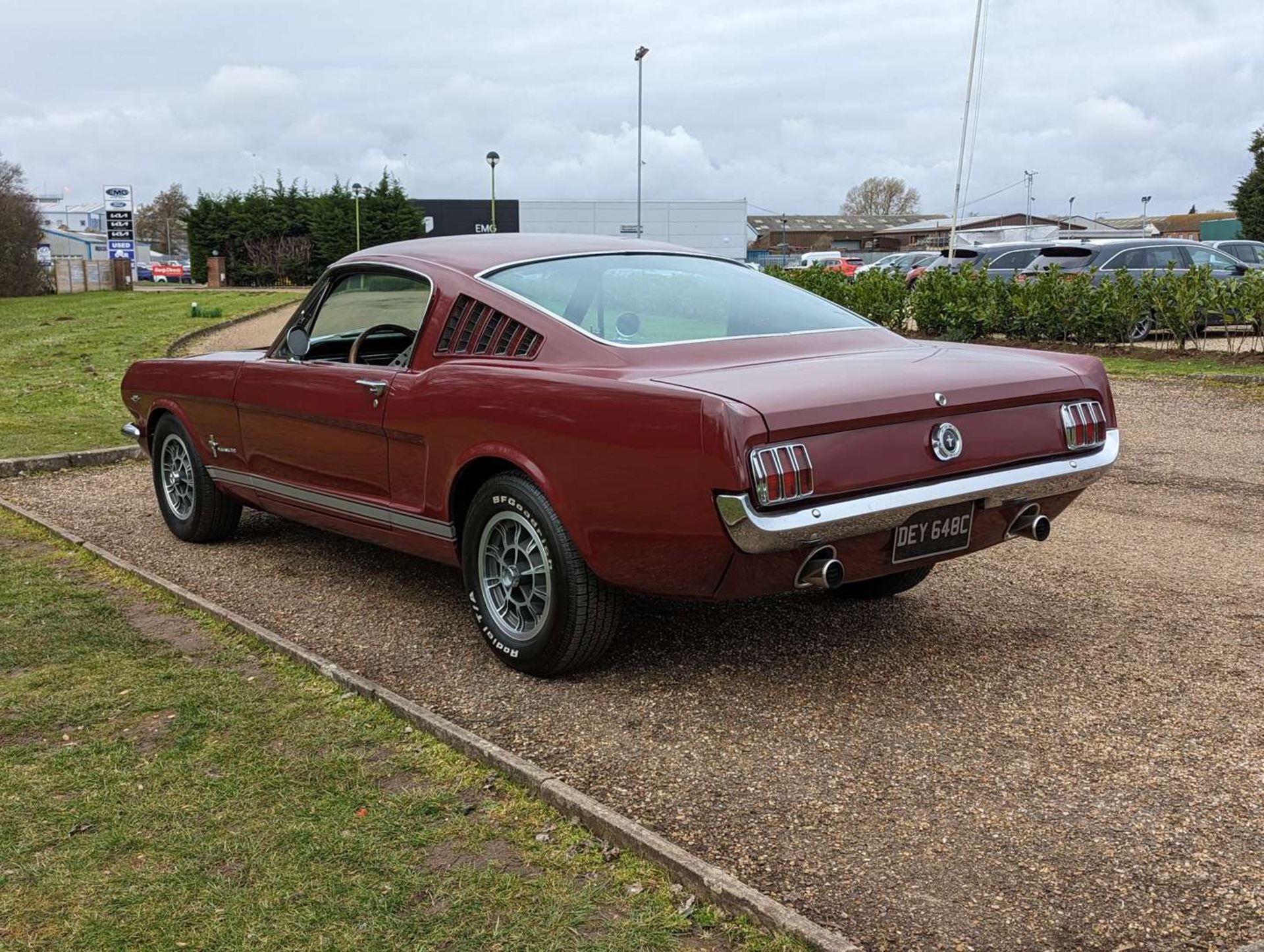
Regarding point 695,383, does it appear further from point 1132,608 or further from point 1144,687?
point 1132,608

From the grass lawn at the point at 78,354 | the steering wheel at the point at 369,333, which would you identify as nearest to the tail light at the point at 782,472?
the steering wheel at the point at 369,333

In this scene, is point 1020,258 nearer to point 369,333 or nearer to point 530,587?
point 369,333

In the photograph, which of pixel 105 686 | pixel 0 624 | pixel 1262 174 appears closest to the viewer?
pixel 105 686

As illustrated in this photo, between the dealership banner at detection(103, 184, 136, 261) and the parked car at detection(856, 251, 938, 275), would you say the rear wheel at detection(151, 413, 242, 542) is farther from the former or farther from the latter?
the dealership banner at detection(103, 184, 136, 261)

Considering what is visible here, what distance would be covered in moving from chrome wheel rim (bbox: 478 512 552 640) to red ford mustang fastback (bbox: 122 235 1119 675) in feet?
0.03

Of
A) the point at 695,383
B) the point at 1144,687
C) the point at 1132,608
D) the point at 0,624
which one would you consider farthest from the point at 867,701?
the point at 0,624

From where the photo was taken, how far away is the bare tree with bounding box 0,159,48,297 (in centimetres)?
4441

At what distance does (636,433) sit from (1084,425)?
66.6 inches

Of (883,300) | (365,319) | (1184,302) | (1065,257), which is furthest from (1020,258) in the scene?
(365,319)

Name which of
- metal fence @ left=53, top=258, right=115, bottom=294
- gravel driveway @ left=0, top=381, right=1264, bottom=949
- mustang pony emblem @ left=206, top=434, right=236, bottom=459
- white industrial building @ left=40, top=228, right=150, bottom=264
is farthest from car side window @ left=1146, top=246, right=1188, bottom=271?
white industrial building @ left=40, top=228, right=150, bottom=264

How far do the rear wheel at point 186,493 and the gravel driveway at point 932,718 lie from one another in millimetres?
139

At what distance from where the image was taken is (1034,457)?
13.4ft

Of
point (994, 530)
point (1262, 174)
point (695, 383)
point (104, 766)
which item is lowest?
point (104, 766)

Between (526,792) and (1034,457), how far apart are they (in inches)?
81.1
